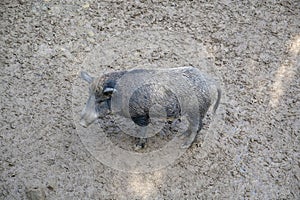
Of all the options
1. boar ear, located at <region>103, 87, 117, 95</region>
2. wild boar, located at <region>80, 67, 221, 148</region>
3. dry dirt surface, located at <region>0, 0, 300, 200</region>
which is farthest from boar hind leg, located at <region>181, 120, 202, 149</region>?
boar ear, located at <region>103, 87, 117, 95</region>

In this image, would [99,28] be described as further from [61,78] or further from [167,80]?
[167,80]

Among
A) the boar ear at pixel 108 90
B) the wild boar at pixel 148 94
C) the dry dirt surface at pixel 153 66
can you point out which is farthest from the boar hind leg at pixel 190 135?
the boar ear at pixel 108 90

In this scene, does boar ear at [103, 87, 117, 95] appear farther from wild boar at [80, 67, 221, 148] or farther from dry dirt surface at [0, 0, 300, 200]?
dry dirt surface at [0, 0, 300, 200]

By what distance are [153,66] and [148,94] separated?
2.98 feet

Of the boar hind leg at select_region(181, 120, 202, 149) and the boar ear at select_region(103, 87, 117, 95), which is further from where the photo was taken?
the boar hind leg at select_region(181, 120, 202, 149)

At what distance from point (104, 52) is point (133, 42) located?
0.97 ft

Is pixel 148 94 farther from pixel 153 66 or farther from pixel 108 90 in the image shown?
pixel 153 66

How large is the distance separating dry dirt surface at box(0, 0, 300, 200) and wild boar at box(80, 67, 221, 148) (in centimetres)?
47

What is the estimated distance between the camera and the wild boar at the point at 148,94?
2.75m

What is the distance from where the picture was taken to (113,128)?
10.8 feet

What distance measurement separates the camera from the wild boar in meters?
2.75

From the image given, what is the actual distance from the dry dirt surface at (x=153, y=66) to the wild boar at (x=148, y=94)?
1.55 ft

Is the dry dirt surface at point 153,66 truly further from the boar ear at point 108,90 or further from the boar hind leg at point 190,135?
the boar ear at point 108,90

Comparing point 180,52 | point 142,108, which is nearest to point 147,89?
point 142,108
